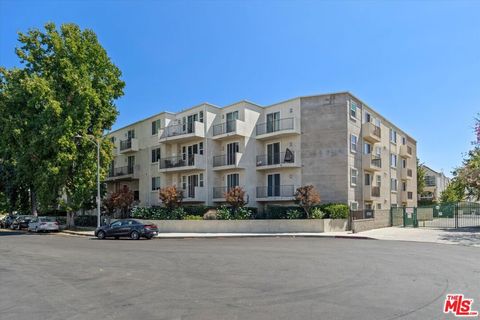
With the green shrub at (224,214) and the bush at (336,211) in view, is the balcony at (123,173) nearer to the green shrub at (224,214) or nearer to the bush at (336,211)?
the green shrub at (224,214)

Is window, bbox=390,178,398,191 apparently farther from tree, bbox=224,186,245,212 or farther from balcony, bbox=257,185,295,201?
tree, bbox=224,186,245,212

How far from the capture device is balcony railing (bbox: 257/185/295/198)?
33.6 meters

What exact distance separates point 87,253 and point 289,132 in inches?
825

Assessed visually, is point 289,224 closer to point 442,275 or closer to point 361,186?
point 361,186

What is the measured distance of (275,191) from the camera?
34719 mm

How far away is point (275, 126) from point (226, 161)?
5700mm

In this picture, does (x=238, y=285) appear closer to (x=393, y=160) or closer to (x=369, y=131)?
(x=369, y=131)

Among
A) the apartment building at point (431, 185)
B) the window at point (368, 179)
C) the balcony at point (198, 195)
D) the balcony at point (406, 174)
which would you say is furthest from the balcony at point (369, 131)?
the apartment building at point (431, 185)

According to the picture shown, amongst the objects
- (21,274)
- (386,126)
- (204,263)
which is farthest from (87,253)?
(386,126)

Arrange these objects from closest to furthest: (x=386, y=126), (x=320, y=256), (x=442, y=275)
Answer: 1. (x=442, y=275)
2. (x=320, y=256)
3. (x=386, y=126)

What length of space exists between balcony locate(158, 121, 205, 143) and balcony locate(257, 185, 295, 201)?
305 inches

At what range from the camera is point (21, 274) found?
11602mm

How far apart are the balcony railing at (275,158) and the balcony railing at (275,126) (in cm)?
219

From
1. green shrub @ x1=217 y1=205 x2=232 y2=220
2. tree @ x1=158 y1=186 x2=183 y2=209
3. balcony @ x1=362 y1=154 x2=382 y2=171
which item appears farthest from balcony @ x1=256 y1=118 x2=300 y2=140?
tree @ x1=158 y1=186 x2=183 y2=209
